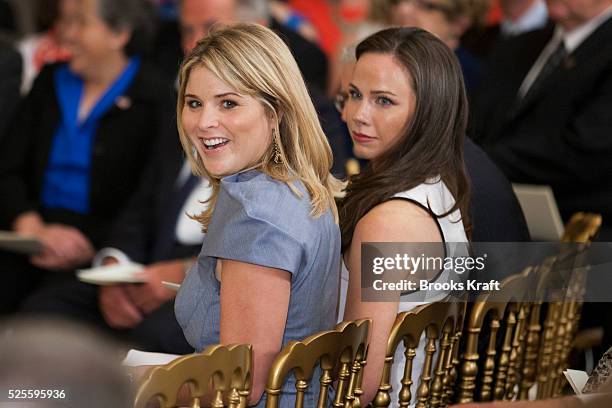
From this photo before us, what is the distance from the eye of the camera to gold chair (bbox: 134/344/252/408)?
4.45ft

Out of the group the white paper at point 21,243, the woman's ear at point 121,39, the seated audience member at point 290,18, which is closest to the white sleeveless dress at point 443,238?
the white paper at point 21,243

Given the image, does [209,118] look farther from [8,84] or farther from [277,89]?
[8,84]

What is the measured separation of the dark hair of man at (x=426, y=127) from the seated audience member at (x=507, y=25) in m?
2.33

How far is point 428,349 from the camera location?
1863 mm

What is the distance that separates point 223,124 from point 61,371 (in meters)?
1.08

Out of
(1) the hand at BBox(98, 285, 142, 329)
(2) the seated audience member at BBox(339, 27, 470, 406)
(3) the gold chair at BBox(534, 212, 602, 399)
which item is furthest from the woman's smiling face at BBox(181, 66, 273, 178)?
(1) the hand at BBox(98, 285, 142, 329)

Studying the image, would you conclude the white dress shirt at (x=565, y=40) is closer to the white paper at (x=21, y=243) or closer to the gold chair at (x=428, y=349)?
the gold chair at (x=428, y=349)

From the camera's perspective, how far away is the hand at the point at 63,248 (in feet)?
12.2

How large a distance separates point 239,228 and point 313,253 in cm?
15

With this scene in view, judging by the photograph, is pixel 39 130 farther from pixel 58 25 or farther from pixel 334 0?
pixel 334 0

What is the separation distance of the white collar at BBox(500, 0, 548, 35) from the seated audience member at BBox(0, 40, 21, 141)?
2288 mm

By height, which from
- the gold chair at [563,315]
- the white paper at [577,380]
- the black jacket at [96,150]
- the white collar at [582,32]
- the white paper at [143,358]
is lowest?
the white paper at [577,380]

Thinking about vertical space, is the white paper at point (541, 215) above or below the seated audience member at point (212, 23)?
below

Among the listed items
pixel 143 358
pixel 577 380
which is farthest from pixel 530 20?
pixel 143 358
